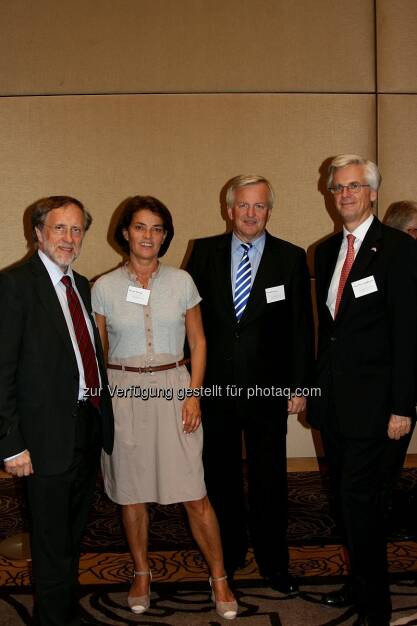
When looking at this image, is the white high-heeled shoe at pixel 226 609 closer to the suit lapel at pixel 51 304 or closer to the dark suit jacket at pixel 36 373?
the dark suit jacket at pixel 36 373

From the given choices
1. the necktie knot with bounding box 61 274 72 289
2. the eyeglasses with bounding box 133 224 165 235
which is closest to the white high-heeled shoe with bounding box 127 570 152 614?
the necktie knot with bounding box 61 274 72 289

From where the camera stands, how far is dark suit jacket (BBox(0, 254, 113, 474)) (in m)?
2.02

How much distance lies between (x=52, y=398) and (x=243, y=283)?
101 centimetres

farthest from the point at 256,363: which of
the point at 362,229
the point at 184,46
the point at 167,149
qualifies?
the point at 184,46

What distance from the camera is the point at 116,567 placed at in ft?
9.71

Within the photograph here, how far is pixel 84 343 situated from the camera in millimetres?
2223

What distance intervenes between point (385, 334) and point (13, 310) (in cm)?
131

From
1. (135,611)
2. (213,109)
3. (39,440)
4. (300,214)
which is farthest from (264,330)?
(213,109)

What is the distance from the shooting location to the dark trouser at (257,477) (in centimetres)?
271

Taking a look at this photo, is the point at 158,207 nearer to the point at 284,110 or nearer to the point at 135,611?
the point at 135,611

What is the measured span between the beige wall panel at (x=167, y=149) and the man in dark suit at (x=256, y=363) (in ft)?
5.27

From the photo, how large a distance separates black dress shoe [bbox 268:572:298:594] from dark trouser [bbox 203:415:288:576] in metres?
0.02

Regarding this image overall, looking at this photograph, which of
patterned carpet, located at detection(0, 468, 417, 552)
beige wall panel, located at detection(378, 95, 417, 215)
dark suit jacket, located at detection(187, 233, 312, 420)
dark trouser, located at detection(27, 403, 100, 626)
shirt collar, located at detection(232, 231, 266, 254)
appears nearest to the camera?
dark trouser, located at detection(27, 403, 100, 626)

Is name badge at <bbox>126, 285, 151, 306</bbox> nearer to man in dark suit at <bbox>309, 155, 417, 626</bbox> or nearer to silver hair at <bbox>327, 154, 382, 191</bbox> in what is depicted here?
man in dark suit at <bbox>309, 155, 417, 626</bbox>
